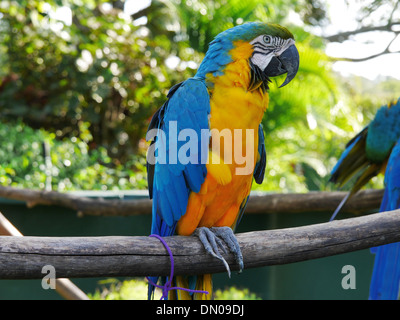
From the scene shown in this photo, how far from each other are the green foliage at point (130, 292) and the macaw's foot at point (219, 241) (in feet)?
4.08

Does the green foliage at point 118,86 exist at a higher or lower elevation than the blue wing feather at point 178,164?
higher

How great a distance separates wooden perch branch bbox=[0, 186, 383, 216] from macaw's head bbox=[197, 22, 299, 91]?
95cm

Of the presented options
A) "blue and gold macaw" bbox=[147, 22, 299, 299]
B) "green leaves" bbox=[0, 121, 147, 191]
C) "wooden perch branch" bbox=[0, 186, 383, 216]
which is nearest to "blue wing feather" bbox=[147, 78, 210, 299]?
"blue and gold macaw" bbox=[147, 22, 299, 299]

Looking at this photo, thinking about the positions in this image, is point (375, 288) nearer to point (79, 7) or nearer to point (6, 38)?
point (79, 7)

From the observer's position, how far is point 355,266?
2.22 m

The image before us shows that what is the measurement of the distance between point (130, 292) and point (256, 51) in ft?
5.35

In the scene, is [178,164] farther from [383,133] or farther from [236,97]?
[383,133]

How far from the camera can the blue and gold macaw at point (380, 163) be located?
5.31 feet

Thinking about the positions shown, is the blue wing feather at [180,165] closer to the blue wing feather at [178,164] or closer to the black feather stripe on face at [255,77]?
the blue wing feather at [178,164]

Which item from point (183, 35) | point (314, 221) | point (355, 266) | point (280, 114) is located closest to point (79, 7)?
point (183, 35)

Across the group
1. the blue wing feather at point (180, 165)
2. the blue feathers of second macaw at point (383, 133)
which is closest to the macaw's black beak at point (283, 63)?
the blue wing feather at point (180, 165)

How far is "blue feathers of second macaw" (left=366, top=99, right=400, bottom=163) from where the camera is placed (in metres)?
1.94

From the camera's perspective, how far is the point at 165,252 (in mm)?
943

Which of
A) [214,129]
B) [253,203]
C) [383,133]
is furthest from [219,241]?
[383,133]
